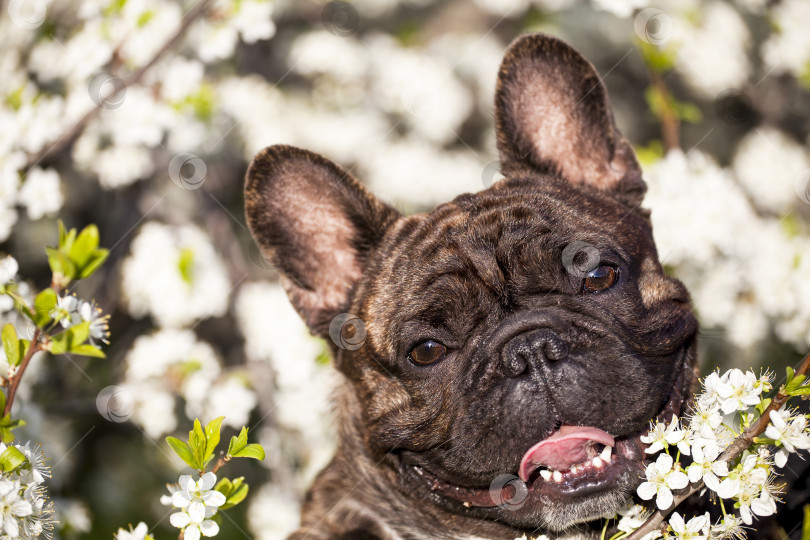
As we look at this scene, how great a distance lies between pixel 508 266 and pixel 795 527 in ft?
5.02

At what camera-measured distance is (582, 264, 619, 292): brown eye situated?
308 centimetres

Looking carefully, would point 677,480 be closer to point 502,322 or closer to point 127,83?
point 502,322

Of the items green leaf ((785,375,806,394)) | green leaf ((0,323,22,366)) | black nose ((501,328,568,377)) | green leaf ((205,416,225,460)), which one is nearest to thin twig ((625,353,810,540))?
green leaf ((785,375,806,394))

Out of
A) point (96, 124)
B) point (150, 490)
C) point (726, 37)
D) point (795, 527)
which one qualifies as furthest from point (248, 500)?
point (726, 37)

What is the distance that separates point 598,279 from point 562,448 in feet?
2.39

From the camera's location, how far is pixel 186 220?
6.26 m

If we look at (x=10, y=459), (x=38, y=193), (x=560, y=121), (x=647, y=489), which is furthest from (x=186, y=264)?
(x=647, y=489)

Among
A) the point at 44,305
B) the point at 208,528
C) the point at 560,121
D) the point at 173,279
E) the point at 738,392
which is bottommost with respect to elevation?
the point at 173,279

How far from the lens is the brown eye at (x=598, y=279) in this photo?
3078 mm

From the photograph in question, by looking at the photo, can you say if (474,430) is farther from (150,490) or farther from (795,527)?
(150,490)

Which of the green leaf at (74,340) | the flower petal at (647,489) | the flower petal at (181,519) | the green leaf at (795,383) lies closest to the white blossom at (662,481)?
the flower petal at (647,489)

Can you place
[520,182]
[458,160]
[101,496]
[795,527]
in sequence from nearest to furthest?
[795,527] < [520,182] < [101,496] < [458,160]

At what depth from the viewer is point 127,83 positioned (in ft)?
14.3

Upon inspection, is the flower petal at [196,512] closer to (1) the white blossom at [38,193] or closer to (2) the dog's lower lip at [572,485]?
(2) the dog's lower lip at [572,485]
